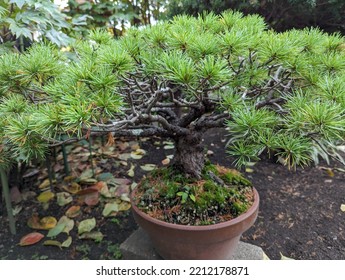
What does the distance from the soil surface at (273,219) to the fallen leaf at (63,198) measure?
0.03 meters

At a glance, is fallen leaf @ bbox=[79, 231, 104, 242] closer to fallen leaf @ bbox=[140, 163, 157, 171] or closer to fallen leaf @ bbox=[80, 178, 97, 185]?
fallen leaf @ bbox=[80, 178, 97, 185]

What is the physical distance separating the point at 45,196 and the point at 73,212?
0.75 feet

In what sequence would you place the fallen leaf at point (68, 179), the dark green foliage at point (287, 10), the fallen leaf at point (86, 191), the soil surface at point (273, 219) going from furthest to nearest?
1. the dark green foliage at point (287, 10)
2. the fallen leaf at point (68, 179)
3. the fallen leaf at point (86, 191)
4. the soil surface at point (273, 219)

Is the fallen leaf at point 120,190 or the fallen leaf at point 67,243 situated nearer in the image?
the fallen leaf at point 67,243

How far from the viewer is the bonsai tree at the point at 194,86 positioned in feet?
2.26

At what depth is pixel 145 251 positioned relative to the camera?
1234 millimetres

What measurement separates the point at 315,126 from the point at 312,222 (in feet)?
3.56

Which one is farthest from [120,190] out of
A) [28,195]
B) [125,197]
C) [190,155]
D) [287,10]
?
[287,10]

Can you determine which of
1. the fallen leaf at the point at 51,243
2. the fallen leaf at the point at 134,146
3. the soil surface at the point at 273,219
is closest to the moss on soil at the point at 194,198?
the soil surface at the point at 273,219

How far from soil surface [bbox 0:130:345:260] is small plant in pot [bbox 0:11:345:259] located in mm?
405

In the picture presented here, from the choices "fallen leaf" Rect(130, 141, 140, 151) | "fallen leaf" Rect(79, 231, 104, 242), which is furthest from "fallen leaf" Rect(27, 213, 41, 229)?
"fallen leaf" Rect(130, 141, 140, 151)

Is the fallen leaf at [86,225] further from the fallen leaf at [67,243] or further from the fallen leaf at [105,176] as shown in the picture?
the fallen leaf at [105,176]

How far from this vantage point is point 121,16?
2.42 meters

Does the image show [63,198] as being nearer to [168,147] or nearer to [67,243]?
[67,243]
